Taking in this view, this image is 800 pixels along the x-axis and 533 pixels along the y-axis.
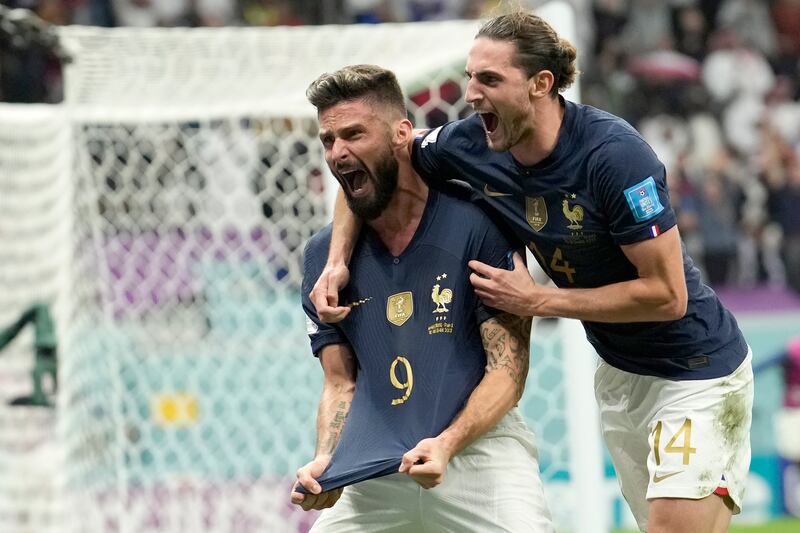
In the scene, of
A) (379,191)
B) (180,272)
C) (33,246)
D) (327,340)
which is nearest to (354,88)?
(379,191)

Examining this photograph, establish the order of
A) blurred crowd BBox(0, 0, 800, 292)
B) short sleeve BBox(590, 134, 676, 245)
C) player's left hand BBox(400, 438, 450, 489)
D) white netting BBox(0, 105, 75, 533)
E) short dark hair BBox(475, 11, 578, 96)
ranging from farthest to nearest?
blurred crowd BBox(0, 0, 800, 292)
white netting BBox(0, 105, 75, 533)
short dark hair BBox(475, 11, 578, 96)
short sleeve BBox(590, 134, 676, 245)
player's left hand BBox(400, 438, 450, 489)

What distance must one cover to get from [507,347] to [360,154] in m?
0.68

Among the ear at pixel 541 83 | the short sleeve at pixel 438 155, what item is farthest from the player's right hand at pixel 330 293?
the ear at pixel 541 83

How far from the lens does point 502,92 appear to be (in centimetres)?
358

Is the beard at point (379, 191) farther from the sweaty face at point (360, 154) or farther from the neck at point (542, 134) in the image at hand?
the neck at point (542, 134)

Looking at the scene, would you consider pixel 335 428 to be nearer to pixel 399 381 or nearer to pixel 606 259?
pixel 399 381

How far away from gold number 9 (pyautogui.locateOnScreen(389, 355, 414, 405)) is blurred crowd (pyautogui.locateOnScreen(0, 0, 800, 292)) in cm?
830

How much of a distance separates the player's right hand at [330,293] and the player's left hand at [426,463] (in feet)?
1.64

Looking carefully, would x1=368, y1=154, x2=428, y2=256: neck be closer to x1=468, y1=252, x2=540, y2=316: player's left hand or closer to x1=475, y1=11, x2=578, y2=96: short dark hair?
x1=468, y1=252, x2=540, y2=316: player's left hand

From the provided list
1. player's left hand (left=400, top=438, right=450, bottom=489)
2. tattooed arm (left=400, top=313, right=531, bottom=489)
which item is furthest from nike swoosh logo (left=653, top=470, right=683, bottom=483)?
player's left hand (left=400, top=438, right=450, bottom=489)

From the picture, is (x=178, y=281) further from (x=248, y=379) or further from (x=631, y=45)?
(x=631, y=45)

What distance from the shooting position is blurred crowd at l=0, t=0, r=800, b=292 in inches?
464

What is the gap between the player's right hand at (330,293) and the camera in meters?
3.67

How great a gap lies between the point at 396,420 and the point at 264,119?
313cm
